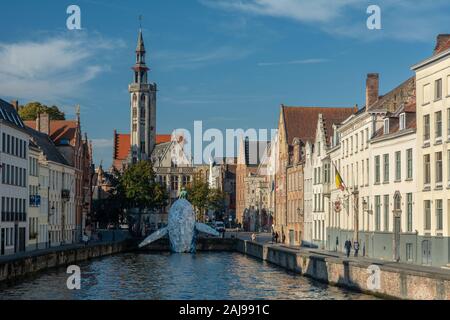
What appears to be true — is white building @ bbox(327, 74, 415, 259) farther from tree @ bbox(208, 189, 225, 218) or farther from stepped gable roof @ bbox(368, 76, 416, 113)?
tree @ bbox(208, 189, 225, 218)

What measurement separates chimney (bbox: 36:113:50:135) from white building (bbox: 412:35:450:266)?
5296cm

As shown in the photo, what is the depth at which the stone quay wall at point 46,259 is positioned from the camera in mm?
52719

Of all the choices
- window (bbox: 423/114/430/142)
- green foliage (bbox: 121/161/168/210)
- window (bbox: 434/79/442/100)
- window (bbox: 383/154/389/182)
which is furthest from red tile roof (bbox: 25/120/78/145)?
window (bbox: 434/79/442/100)

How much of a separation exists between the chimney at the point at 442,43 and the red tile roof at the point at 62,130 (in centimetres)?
5260

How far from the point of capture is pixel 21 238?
245ft

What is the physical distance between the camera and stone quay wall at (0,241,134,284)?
2076 inches

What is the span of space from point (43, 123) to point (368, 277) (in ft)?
199

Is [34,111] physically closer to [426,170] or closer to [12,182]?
[12,182]

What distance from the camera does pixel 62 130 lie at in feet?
335

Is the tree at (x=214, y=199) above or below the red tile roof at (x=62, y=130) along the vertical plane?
below

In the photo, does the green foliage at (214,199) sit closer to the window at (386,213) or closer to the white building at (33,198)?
the white building at (33,198)

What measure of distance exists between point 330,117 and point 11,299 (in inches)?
2546

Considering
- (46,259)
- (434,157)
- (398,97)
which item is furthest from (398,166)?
(46,259)

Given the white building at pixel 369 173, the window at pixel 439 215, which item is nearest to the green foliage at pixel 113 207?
the white building at pixel 369 173
